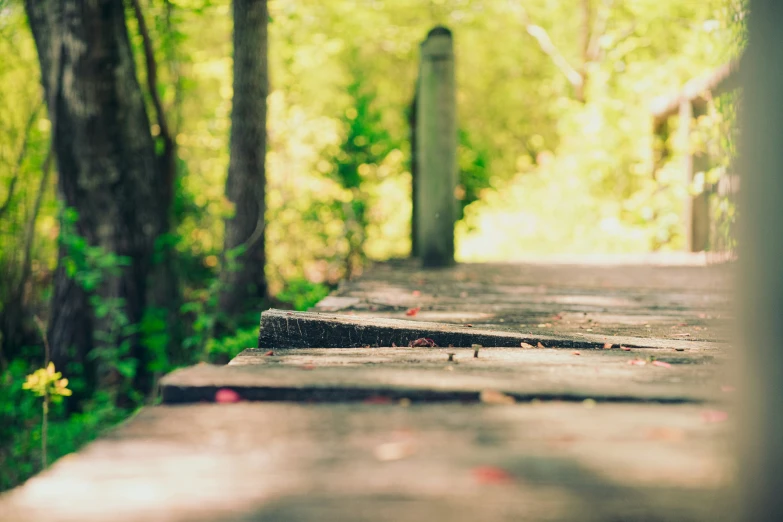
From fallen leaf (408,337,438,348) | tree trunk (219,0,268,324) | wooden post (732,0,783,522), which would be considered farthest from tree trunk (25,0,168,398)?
wooden post (732,0,783,522)

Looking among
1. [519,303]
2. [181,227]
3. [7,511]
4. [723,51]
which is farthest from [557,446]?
[181,227]

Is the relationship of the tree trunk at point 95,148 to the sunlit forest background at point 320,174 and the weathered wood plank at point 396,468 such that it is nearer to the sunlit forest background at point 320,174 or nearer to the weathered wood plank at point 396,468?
the sunlit forest background at point 320,174

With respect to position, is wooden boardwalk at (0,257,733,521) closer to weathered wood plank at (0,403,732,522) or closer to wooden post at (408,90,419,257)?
weathered wood plank at (0,403,732,522)

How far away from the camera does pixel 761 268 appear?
2.88 feet

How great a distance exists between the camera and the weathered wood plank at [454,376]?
4.90ft

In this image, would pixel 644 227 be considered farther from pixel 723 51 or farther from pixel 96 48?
pixel 723 51

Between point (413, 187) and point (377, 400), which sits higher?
point (413, 187)

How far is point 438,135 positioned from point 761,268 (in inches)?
160

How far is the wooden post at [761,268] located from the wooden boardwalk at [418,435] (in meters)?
0.05

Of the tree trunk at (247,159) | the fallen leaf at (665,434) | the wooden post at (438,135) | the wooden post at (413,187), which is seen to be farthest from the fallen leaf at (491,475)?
the wooden post at (413,187)

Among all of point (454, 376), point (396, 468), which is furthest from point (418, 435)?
point (454, 376)

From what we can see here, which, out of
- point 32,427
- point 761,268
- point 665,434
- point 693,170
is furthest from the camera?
point 693,170

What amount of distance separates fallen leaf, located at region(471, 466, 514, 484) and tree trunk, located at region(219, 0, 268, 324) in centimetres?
445

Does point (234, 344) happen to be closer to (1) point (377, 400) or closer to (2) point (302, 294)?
(2) point (302, 294)
